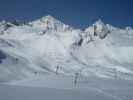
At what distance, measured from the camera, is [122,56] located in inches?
4919

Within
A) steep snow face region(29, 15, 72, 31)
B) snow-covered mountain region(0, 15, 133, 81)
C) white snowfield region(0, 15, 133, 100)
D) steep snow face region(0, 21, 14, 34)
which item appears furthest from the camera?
steep snow face region(29, 15, 72, 31)

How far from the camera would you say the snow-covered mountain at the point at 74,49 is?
331 ft

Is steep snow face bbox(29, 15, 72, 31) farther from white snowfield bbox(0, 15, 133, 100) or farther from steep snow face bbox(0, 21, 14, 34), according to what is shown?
steep snow face bbox(0, 21, 14, 34)

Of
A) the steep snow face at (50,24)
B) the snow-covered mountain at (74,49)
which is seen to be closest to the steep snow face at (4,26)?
the snow-covered mountain at (74,49)

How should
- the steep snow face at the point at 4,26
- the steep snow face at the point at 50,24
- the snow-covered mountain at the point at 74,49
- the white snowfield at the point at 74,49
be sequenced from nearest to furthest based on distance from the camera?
1. the white snowfield at the point at 74,49
2. the snow-covered mountain at the point at 74,49
3. the steep snow face at the point at 4,26
4. the steep snow face at the point at 50,24

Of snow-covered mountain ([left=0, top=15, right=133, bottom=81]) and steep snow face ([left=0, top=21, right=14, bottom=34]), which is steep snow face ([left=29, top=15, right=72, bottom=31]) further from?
steep snow face ([left=0, top=21, right=14, bottom=34])

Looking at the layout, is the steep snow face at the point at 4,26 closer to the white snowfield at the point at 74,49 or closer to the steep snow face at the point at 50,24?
the white snowfield at the point at 74,49

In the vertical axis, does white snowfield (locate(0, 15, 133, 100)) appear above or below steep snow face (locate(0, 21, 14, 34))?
below

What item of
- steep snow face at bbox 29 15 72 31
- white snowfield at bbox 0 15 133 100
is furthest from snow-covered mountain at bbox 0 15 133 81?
steep snow face at bbox 29 15 72 31

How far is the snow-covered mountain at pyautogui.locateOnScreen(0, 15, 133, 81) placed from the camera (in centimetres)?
10088

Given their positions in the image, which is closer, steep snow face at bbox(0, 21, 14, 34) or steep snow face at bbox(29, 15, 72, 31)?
steep snow face at bbox(0, 21, 14, 34)

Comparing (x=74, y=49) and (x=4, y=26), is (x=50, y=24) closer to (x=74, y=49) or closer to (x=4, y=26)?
(x=4, y=26)

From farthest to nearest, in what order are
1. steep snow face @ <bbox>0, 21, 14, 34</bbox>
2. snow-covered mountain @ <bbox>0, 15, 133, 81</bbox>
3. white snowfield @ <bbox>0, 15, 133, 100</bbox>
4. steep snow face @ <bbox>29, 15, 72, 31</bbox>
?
steep snow face @ <bbox>29, 15, 72, 31</bbox>
steep snow face @ <bbox>0, 21, 14, 34</bbox>
snow-covered mountain @ <bbox>0, 15, 133, 81</bbox>
white snowfield @ <bbox>0, 15, 133, 100</bbox>

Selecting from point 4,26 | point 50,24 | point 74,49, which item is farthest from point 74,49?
point 4,26
